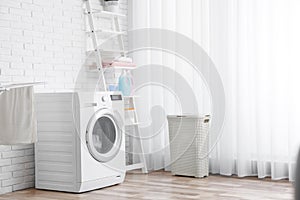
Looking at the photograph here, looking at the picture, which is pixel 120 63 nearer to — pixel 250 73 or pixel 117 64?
pixel 117 64

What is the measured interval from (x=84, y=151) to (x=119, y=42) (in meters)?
1.58

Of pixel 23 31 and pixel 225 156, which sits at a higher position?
pixel 23 31

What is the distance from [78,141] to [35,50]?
3.13 ft

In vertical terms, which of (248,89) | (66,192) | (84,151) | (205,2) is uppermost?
(205,2)

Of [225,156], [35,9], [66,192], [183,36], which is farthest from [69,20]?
[225,156]

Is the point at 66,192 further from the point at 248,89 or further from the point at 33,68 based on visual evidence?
the point at 248,89

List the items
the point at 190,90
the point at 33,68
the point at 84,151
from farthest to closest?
the point at 190,90, the point at 33,68, the point at 84,151

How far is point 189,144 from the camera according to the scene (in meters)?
4.77

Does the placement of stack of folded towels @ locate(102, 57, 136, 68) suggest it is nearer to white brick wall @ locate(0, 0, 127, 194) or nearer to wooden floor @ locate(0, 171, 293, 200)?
white brick wall @ locate(0, 0, 127, 194)

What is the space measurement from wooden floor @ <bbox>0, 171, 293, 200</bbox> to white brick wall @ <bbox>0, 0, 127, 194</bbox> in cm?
25

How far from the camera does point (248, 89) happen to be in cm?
469

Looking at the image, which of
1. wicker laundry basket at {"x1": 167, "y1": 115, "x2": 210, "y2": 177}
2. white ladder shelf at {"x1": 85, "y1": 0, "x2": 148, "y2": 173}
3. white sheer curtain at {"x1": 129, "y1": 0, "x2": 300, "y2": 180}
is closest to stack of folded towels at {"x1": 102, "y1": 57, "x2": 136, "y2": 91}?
white ladder shelf at {"x1": 85, "y1": 0, "x2": 148, "y2": 173}

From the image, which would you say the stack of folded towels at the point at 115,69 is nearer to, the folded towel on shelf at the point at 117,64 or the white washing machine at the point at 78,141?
the folded towel on shelf at the point at 117,64

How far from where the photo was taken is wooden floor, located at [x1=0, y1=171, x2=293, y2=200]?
153 inches
